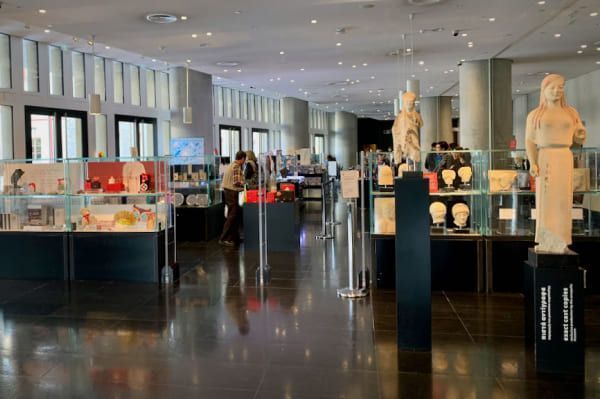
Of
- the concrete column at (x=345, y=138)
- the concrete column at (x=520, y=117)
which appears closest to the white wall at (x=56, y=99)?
the concrete column at (x=520, y=117)

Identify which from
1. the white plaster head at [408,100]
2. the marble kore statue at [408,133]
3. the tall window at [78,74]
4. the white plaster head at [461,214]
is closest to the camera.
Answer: the white plaster head at [408,100]

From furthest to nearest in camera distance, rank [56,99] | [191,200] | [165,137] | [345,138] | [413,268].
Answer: [345,138]
[165,137]
[56,99]
[191,200]
[413,268]

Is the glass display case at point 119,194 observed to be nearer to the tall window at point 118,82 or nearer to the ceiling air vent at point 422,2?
the ceiling air vent at point 422,2

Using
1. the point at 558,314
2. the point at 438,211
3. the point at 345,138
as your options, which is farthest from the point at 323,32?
the point at 345,138

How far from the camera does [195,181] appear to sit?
11.6 meters

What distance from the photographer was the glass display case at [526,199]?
20.3 ft

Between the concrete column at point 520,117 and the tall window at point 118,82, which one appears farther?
the concrete column at point 520,117

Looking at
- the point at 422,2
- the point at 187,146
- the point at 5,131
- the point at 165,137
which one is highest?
the point at 422,2

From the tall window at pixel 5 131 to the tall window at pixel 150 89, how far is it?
6.10 meters

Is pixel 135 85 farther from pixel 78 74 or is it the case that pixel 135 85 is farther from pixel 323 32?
pixel 323 32

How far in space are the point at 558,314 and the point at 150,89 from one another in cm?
1672

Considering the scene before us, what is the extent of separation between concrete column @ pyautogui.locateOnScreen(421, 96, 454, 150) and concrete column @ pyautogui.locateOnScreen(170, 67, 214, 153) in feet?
48.1

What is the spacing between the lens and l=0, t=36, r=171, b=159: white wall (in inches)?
500

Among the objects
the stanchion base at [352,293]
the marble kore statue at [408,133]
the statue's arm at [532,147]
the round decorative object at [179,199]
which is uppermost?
the marble kore statue at [408,133]
